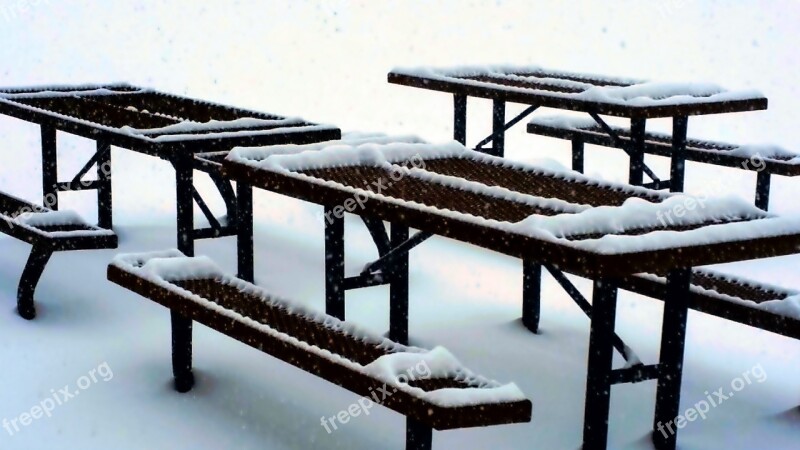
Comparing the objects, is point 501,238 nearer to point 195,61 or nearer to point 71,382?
point 71,382

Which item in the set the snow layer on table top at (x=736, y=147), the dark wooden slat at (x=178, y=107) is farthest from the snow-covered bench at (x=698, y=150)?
the dark wooden slat at (x=178, y=107)

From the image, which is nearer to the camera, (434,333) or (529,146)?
(434,333)

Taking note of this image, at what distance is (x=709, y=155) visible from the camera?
7379 mm

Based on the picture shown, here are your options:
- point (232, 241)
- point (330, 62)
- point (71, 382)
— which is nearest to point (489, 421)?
point (71, 382)

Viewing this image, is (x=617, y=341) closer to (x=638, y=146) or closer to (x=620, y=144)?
(x=638, y=146)

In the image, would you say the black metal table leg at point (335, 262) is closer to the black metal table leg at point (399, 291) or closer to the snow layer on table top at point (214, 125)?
the black metal table leg at point (399, 291)

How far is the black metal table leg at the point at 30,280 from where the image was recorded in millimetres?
5773

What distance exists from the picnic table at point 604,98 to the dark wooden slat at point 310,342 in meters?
2.50

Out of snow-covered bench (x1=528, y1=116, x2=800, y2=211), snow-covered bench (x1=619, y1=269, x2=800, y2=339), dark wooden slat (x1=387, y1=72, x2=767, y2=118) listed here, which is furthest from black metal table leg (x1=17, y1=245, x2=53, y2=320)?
snow-covered bench (x1=528, y1=116, x2=800, y2=211)

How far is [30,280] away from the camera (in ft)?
19.2

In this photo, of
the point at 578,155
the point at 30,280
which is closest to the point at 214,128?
the point at 30,280

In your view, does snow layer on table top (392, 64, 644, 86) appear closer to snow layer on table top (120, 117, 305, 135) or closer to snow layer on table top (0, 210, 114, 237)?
snow layer on table top (120, 117, 305, 135)

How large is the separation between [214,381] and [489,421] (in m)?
1.70

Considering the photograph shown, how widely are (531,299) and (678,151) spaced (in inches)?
66.2
